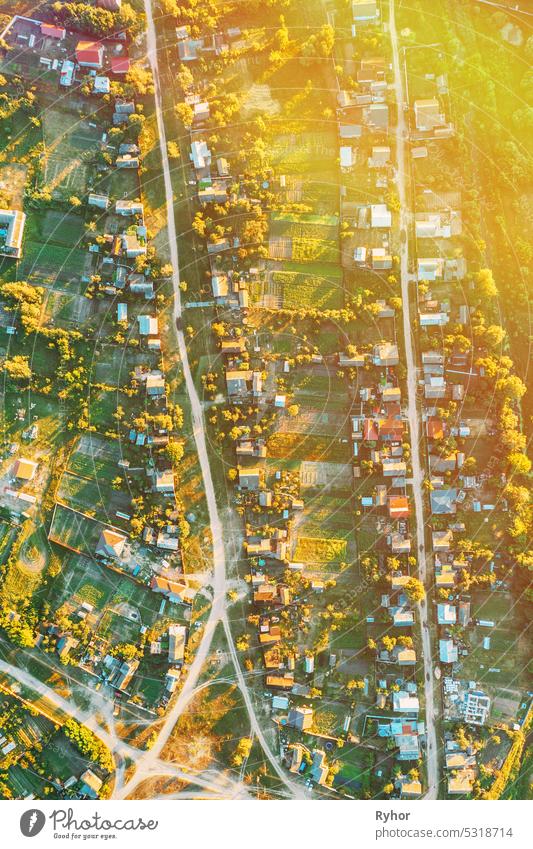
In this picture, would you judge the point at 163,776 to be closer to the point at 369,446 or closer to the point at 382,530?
the point at 382,530

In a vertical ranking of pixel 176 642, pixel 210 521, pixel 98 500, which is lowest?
pixel 176 642

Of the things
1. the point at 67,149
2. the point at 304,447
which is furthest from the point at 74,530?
the point at 67,149

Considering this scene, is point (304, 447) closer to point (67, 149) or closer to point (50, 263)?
point (50, 263)

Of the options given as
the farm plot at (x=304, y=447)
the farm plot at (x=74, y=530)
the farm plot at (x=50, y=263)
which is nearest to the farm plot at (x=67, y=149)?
the farm plot at (x=50, y=263)

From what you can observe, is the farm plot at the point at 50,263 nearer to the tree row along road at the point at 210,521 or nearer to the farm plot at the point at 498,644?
the tree row along road at the point at 210,521

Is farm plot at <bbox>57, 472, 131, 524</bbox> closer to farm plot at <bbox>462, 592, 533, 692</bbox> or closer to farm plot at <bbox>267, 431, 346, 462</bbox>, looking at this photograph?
farm plot at <bbox>267, 431, 346, 462</bbox>

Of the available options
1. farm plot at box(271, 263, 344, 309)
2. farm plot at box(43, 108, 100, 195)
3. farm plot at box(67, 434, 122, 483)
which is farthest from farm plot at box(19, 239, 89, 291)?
farm plot at box(271, 263, 344, 309)
